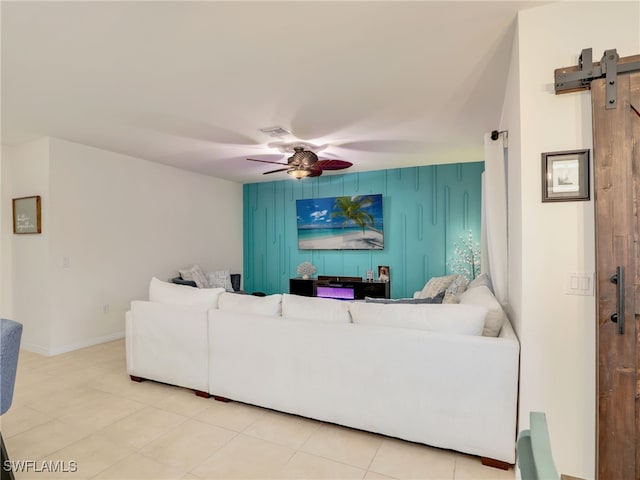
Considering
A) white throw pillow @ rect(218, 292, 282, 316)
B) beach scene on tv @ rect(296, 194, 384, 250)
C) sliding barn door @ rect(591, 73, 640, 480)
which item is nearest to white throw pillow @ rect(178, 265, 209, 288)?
beach scene on tv @ rect(296, 194, 384, 250)

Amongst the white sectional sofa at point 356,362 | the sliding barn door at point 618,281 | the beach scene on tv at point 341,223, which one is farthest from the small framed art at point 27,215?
the sliding barn door at point 618,281

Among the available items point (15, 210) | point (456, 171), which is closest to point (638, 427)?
point (456, 171)

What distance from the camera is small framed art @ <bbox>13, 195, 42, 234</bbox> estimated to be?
388cm

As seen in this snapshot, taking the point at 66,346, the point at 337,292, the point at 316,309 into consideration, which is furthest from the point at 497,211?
the point at 66,346

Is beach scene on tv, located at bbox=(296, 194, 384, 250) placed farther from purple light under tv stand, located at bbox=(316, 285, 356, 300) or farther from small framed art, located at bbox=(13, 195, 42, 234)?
small framed art, located at bbox=(13, 195, 42, 234)

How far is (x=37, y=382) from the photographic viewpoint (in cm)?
308

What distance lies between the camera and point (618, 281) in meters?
1.53

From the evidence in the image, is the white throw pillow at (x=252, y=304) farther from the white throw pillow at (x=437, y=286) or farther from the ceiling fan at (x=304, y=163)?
the white throw pillow at (x=437, y=286)

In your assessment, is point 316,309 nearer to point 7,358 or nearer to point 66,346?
point 7,358

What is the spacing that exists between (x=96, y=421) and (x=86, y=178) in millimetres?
2991

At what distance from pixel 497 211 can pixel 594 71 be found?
4.54ft

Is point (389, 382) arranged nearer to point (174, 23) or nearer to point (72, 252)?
point (174, 23)

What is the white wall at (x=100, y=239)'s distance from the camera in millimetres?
3898

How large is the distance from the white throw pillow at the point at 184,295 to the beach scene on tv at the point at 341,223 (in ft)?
10.4
